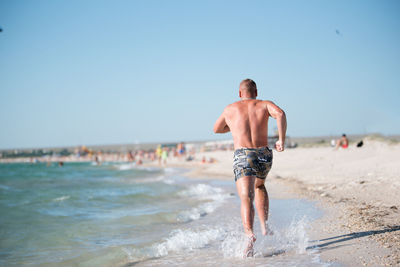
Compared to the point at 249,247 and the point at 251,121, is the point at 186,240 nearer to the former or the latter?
the point at 249,247

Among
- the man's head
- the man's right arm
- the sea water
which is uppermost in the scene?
the man's head

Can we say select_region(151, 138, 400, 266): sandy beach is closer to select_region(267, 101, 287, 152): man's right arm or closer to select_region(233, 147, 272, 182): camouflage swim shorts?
select_region(233, 147, 272, 182): camouflage swim shorts

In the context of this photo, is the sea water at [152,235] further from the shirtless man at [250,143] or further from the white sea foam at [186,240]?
the shirtless man at [250,143]

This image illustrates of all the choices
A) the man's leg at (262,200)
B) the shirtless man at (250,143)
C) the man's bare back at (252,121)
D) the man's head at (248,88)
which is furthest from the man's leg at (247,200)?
the man's head at (248,88)

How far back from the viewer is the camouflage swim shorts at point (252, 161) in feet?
11.5

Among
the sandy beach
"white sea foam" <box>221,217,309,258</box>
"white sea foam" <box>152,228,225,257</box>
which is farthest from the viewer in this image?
"white sea foam" <box>152,228,225,257</box>

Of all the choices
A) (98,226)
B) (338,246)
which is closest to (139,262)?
(338,246)

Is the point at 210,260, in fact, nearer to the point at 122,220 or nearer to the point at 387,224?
the point at 387,224

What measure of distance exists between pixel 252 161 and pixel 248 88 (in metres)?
0.84

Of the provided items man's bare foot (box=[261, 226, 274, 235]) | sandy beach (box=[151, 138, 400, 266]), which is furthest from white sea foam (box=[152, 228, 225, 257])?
sandy beach (box=[151, 138, 400, 266])

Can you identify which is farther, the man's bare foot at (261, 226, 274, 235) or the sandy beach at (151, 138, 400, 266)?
the man's bare foot at (261, 226, 274, 235)

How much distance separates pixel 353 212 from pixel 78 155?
253 ft

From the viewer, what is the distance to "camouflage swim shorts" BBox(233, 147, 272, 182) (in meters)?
3.52

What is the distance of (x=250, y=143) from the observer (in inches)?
140
